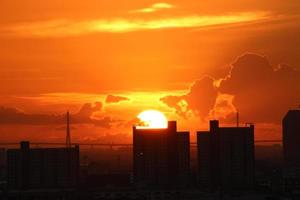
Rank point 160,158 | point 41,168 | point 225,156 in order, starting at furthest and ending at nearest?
point 160,158
point 225,156
point 41,168

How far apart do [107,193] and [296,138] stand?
191 ft

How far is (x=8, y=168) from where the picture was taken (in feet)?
340

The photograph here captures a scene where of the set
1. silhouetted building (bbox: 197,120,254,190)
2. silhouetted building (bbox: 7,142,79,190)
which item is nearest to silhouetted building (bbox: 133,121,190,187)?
silhouetted building (bbox: 197,120,254,190)

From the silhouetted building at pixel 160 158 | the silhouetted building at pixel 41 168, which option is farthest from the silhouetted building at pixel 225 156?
the silhouetted building at pixel 41 168

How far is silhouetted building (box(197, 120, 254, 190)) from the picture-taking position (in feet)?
334

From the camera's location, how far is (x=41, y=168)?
104062 mm

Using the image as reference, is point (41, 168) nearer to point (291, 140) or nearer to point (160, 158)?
point (160, 158)

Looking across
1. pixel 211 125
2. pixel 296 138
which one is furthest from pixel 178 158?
pixel 296 138

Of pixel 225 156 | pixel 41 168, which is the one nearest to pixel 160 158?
pixel 225 156

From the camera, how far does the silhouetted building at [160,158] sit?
102312mm

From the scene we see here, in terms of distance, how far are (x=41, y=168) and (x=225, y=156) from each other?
22.2m

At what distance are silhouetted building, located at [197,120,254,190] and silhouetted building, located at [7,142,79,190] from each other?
15.5 m

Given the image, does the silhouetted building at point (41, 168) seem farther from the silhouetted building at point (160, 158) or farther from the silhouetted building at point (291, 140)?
the silhouetted building at point (291, 140)

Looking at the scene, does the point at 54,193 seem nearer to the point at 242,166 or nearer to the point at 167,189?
the point at 167,189
